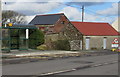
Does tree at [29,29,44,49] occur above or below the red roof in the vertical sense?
below

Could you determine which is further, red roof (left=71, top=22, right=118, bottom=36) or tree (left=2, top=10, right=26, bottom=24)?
tree (left=2, top=10, right=26, bottom=24)

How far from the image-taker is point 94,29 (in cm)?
4428

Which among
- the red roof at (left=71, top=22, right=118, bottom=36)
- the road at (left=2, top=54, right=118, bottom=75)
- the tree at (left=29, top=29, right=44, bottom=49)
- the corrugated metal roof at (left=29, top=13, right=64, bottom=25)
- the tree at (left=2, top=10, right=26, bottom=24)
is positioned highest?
the tree at (left=2, top=10, right=26, bottom=24)

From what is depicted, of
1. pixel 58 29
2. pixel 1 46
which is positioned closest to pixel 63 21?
pixel 58 29

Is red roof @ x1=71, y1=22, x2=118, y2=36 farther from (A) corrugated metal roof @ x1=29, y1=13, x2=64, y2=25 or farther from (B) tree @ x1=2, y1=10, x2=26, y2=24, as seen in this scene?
(B) tree @ x1=2, y1=10, x2=26, y2=24

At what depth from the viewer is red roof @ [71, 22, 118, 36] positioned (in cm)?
4175

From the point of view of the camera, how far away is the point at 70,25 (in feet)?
136

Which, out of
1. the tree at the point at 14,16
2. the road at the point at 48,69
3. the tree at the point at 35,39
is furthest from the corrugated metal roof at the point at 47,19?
the road at the point at 48,69

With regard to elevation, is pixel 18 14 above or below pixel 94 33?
above

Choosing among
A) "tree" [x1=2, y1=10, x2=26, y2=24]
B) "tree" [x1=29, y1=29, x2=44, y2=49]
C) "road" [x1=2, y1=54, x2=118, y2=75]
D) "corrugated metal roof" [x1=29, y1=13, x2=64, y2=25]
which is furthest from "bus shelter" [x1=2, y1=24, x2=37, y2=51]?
"tree" [x1=2, y1=10, x2=26, y2=24]

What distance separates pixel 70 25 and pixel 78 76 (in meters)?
31.4

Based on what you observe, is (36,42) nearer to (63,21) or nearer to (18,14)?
(63,21)

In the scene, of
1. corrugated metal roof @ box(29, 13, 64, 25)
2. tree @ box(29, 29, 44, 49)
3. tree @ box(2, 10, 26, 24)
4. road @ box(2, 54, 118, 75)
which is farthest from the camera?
tree @ box(2, 10, 26, 24)

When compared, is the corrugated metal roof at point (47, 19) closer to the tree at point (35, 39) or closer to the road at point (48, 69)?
the tree at point (35, 39)
